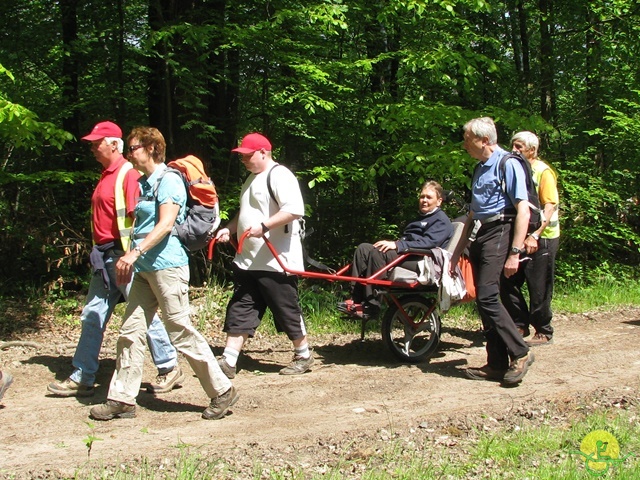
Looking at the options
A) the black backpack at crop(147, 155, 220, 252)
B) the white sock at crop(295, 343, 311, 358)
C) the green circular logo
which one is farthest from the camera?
the white sock at crop(295, 343, 311, 358)

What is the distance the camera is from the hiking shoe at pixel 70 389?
5.80 meters

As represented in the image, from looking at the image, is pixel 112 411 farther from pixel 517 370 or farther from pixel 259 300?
pixel 517 370

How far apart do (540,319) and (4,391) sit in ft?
16.6

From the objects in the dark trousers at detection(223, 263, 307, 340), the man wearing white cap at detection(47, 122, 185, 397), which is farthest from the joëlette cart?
the man wearing white cap at detection(47, 122, 185, 397)

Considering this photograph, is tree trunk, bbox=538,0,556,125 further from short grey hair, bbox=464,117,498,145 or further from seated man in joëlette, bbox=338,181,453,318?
short grey hair, bbox=464,117,498,145

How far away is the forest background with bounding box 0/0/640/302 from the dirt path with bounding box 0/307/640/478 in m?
2.54

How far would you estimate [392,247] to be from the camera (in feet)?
22.1

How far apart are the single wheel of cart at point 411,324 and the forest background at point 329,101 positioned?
8.17ft

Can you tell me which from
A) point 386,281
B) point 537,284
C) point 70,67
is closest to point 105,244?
point 386,281

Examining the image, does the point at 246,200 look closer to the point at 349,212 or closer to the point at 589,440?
the point at 589,440

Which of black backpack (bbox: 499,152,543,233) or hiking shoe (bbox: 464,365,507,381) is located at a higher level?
black backpack (bbox: 499,152,543,233)

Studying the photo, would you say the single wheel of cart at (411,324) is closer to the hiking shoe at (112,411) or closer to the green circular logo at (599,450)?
the green circular logo at (599,450)

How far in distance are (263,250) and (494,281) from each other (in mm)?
1942

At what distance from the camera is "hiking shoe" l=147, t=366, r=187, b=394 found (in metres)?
5.94
